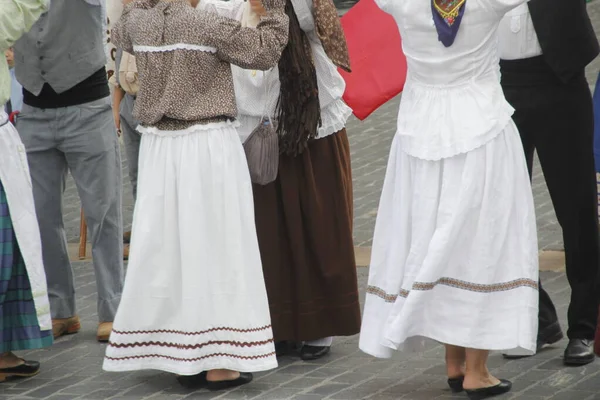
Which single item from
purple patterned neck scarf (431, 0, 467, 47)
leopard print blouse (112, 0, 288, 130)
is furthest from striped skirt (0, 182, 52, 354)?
purple patterned neck scarf (431, 0, 467, 47)

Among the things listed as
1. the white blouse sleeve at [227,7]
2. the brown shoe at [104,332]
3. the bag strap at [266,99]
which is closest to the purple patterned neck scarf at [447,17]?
the bag strap at [266,99]

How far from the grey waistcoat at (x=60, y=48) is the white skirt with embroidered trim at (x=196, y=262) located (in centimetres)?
108

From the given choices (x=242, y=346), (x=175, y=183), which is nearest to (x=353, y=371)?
(x=242, y=346)

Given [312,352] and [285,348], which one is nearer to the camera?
[312,352]

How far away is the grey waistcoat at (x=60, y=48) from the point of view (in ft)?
22.3

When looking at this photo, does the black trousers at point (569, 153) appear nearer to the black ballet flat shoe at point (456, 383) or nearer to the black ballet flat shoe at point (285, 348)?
the black ballet flat shoe at point (456, 383)

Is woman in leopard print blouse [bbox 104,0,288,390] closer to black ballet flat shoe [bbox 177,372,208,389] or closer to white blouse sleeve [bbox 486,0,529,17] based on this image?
black ballet flat shoe [bbox 177,372,208,389]

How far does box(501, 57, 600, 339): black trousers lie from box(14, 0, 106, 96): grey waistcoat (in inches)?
86.6

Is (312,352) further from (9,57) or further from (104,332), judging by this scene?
(9,57)

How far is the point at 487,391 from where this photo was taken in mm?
5734

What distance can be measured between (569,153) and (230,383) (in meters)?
1.96

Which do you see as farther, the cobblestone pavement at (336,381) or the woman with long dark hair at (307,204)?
the woman with long dark hair at (307,204)

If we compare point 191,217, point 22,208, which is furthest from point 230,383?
point 22,208

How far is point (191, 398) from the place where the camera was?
6.00 m
